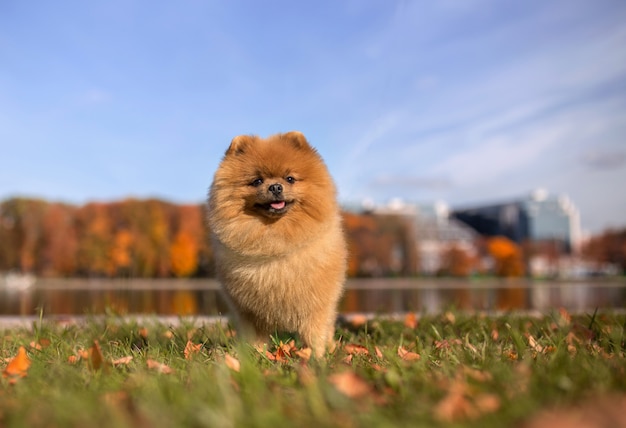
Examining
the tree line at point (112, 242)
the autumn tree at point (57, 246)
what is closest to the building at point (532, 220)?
the tree line at point (112, 242)

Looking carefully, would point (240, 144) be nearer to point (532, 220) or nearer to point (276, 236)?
point (276, 236)

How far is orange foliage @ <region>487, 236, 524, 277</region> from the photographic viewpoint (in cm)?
9012

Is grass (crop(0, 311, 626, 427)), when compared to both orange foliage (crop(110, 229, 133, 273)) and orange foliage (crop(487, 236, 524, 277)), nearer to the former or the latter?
orange foliage (crop(110, 229, 133, 273))

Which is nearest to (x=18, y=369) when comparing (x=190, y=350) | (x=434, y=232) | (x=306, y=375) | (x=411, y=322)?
(x=190, y=350)

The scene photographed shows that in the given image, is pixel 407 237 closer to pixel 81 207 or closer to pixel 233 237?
pixel 81 207

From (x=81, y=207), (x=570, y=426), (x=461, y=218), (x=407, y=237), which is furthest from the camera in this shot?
(x=461, y=218)

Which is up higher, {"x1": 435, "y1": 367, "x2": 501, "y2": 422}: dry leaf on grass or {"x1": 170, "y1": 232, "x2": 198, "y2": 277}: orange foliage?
{"x1": 435, "y1": 367, "x2": 501, "y2": 422}: dry leaf on grass

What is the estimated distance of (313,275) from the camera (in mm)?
4371

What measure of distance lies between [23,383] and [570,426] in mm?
2924

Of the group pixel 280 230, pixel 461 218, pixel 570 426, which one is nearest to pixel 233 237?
pixel 280 230

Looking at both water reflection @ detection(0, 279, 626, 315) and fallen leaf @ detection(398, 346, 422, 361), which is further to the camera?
water reflection @ detection(0, 279, 626, 315)

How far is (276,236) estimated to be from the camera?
4328 millimetres

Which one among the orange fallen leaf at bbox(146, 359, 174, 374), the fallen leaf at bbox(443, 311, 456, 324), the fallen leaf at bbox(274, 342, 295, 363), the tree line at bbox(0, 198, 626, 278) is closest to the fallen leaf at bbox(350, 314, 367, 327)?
the fallen leaf at bbox(443, 311, 456, 324)

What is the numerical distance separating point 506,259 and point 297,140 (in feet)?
307
